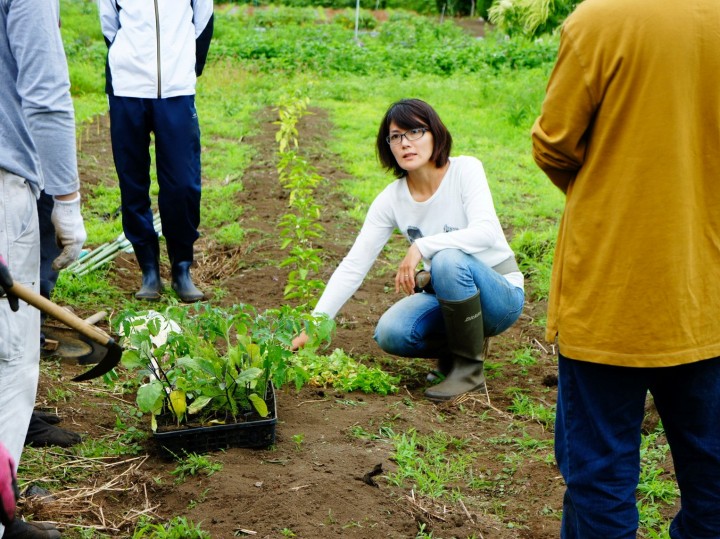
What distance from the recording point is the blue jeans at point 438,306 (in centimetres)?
394

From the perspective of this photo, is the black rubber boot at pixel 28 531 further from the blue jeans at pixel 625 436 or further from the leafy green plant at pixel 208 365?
the blue jeans at pixel 625 436

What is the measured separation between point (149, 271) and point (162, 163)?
0.67 metres

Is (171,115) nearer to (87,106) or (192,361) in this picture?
(192,361)

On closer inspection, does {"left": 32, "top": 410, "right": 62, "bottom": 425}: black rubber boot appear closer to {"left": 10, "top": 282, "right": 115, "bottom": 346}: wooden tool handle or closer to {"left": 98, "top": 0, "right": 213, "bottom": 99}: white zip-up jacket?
{"left": 10, "top": 282, "right": 115, "bottom": 346}: wooden tool handle

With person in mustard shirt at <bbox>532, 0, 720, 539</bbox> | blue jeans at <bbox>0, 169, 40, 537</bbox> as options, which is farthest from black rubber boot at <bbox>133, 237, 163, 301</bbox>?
person in mustard shirt at <bbox>532, 0, 720, 539</bbox>

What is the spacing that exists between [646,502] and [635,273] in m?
1.45

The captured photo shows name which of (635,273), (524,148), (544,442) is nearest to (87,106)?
(524,148)

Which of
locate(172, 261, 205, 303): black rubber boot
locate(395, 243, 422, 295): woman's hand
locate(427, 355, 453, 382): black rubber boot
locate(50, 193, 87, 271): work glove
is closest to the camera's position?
locate(50, 193, 87, 271): work glove

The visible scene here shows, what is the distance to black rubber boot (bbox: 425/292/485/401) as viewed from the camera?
400 cm

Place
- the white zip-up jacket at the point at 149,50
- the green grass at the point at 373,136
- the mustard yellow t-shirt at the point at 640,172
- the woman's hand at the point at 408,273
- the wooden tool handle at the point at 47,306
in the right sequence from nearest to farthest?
the mustard yellow t-shirt at the point at 640,172
the wooden tool handle at the point at 47,306
the green grass at the point at 373,136
the woman's hand at the point at 408,273
the white zip-up jacket at the point at 149,50

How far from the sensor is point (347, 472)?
3.19 metres

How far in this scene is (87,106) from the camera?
12031mm

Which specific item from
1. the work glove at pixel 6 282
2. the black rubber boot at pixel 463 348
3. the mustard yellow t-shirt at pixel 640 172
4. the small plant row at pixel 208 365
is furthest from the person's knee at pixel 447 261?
the work glove at pixel 6 282

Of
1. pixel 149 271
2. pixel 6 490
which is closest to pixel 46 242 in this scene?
pixel 149 271
